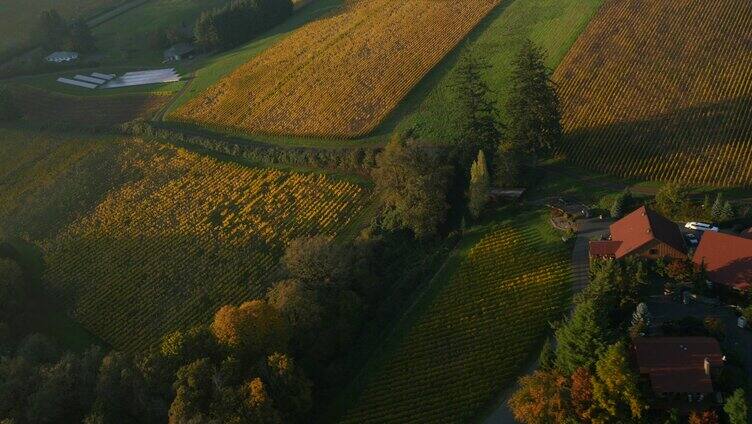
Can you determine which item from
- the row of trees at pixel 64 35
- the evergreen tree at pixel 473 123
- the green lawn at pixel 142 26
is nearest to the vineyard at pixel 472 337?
the evergreen tree at pixel 473 123

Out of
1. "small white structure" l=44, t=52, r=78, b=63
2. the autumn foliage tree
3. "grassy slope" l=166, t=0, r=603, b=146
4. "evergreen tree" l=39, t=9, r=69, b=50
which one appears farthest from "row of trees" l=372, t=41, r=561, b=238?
"evergreen tree" l=39, t=9, r=69, b=50

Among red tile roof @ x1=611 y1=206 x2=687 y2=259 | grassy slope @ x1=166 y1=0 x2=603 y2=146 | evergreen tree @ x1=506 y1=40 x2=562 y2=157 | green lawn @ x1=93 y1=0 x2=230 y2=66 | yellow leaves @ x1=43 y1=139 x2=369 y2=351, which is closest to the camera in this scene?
red tile roof @ x1=611 y1=206 x2=687 y2=259

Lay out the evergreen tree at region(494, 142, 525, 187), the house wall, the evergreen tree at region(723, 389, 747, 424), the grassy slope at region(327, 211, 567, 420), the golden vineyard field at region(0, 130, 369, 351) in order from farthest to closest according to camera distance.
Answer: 1. the evergreen tree at region(494, 142, 525, 187)
2. the golden vineyard field at region(0, 130, 369, 351)
3. the house wall
4. the grassy slope at region(327, 211, 567, 420)
5. the evergreen tree at region(723, 389, 747, 424)

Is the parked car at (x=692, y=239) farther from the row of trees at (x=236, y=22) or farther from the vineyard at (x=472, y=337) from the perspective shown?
the row of trees at (x=236, y=22)

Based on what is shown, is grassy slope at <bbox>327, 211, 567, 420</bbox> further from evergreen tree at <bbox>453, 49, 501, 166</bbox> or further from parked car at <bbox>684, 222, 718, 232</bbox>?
parked car at <bbox>684, 222, 718, 232</bbox>

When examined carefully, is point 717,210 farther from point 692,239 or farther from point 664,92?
point 664,92

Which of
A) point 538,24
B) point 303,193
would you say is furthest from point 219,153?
point 538,24

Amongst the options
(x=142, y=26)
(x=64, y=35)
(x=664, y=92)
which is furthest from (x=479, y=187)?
(x=64, y=35)
